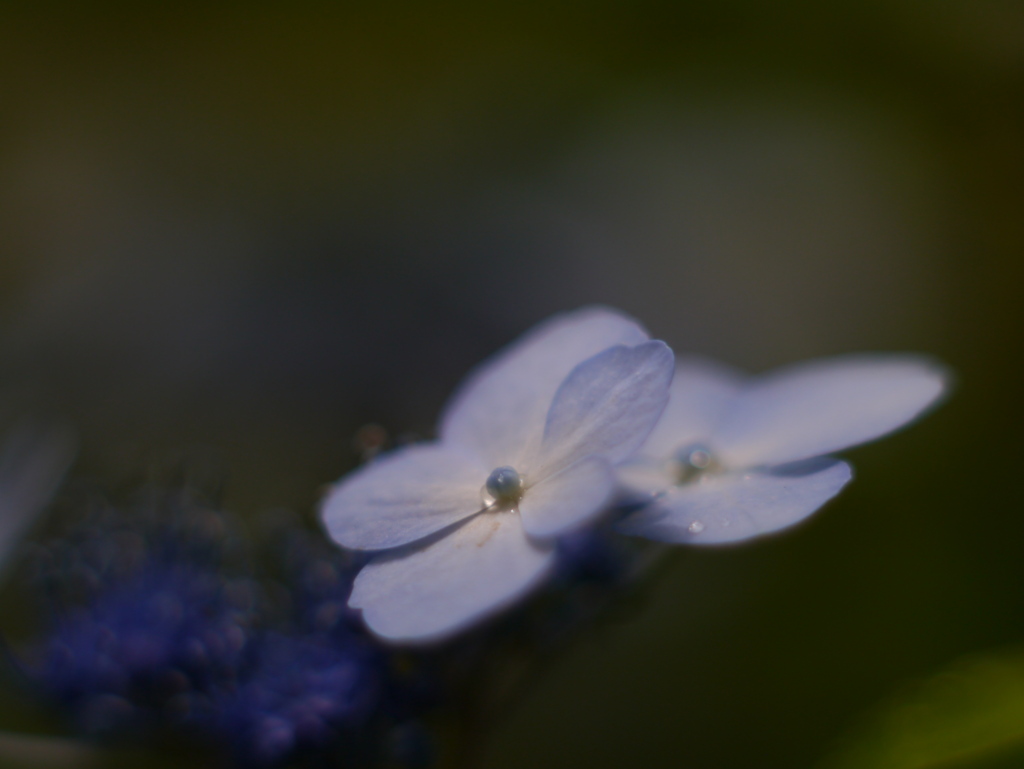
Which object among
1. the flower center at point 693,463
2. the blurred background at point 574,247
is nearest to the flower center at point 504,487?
the flower center at point 693,463

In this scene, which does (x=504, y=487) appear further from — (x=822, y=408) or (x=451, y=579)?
(x=822, y=408)

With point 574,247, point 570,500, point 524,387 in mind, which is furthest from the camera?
point 574,247

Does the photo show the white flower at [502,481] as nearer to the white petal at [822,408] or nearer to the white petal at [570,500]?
the white petal at [570,500]

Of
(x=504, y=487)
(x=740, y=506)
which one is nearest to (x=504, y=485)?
(x=504, y=487)

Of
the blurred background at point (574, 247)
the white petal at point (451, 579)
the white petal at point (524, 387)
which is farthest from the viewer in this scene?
the blurred background at point (574, 247)

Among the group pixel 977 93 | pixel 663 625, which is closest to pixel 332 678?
pixel 663 625

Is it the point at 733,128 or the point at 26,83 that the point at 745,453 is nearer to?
the point at 733,128
